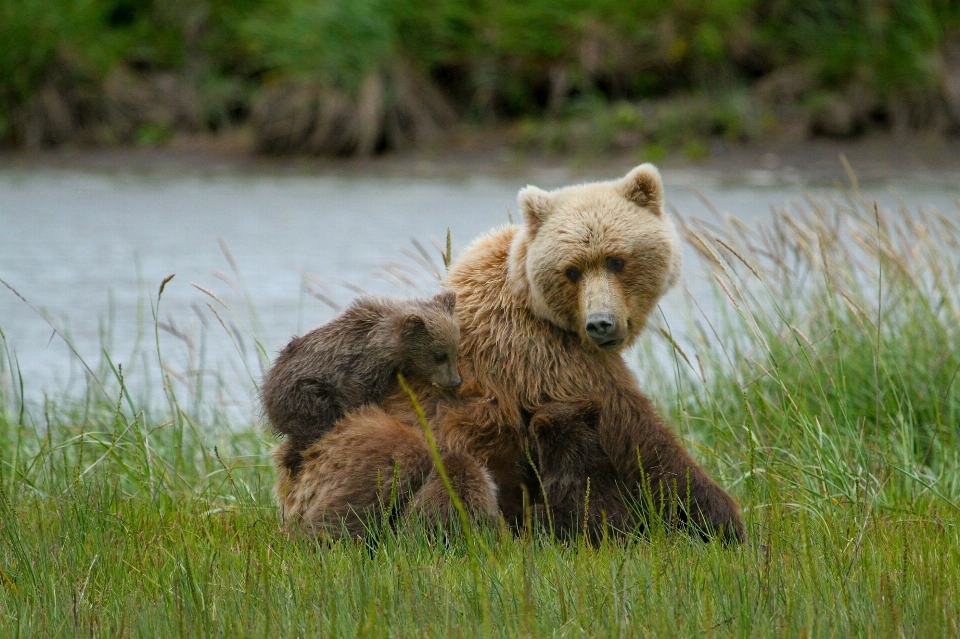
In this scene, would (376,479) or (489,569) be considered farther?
(376,479)

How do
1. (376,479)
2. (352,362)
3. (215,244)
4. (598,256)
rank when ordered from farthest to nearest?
1. (215,244)
2. (598,256)
3. (352,362)
4. (376,479)

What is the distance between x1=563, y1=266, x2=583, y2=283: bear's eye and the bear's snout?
0.21 m

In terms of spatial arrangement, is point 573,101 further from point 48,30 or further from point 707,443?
point 707,443

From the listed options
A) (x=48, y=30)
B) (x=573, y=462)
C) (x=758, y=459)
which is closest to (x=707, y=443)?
(x=758, y=459)

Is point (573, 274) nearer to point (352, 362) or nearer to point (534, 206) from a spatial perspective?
point (534, 206)

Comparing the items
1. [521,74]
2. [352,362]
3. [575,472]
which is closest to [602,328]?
[575,472]

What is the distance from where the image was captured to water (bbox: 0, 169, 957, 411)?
8.98 meters

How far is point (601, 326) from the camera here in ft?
12.7

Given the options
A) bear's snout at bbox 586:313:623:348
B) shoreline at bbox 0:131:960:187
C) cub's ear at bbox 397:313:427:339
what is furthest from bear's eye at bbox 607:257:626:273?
shoreline at bbox 0:131:960:187

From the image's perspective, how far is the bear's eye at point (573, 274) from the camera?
4.03 metres

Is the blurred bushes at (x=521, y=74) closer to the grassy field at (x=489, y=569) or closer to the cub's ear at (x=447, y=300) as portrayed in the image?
the grassy field at (x=489, y=569)

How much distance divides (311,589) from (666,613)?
1001 mm

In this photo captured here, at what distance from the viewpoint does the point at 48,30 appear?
800 inches

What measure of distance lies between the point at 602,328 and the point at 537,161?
13979 millimetres
